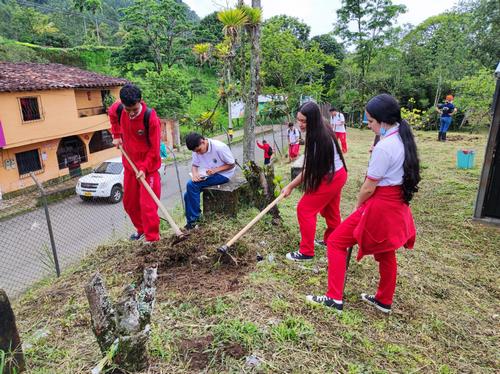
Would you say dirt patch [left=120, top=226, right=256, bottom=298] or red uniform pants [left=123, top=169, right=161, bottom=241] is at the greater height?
red uniform pants [left=123, top=169, right=161, bottom=241]

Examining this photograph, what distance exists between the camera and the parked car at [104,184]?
12680 mm

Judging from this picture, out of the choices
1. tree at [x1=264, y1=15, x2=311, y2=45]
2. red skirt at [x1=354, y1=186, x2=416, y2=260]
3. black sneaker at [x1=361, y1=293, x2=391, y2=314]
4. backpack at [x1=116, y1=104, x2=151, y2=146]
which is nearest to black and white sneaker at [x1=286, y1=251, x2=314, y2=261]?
black sneaker at [x1=361, y1=293, x2=391, y2=314]

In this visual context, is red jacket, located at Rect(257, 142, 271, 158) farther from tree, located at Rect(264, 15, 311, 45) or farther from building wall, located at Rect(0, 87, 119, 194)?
tree, located at Rect(264, 15, 311, 45)

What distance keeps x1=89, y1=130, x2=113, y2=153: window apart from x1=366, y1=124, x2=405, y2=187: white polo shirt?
21.0 m

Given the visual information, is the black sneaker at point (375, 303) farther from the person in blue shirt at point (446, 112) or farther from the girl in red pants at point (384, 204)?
the person in blue shirt at point (446, 112)

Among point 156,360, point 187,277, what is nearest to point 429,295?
point 187,277

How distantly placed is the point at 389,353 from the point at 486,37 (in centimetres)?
2331

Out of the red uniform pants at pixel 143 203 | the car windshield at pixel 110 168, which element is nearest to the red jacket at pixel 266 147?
the car windshield at pixel 110 168

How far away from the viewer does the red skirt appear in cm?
263

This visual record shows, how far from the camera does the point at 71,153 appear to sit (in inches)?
759

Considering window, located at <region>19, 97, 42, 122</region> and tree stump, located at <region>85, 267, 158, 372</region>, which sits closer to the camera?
tree stump, located at <region>85, 267, 158, 372</region>

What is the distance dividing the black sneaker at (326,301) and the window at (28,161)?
17477 mm

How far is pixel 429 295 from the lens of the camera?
3354 millimetres

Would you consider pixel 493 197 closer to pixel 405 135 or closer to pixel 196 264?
pixel 405 135
